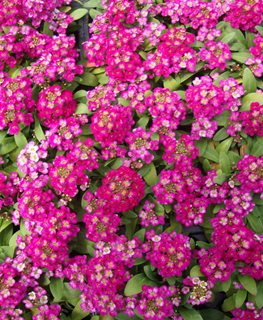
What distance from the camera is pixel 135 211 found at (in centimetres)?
341

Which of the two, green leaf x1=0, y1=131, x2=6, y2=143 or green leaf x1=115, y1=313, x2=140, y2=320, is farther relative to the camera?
green leaf x1=0, y1=131, x2=6, y2=143

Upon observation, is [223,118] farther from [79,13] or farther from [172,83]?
[79,13]

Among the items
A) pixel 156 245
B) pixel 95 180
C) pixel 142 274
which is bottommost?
pixel 142 274

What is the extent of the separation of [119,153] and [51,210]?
0.68 metres

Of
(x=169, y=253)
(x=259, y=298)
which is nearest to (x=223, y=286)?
(x=259, y=298)

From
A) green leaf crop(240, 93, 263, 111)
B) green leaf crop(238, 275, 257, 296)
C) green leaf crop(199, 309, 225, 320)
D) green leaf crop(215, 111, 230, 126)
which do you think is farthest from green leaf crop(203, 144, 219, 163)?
green leaf crop(199, 309, 225, 320)

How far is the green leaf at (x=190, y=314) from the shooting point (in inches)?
122

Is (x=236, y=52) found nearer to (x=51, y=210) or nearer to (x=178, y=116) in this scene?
(x=178, y=116)

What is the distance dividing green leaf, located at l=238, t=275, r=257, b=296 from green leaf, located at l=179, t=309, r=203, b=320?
0.39m

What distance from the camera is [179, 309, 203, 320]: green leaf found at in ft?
10.2

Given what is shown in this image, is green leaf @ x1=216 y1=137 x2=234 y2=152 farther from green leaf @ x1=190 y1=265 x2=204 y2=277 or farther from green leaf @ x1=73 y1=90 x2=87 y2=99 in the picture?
green leaf @ x1=73 y1=90 x2=87 y2=99

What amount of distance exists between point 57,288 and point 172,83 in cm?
188

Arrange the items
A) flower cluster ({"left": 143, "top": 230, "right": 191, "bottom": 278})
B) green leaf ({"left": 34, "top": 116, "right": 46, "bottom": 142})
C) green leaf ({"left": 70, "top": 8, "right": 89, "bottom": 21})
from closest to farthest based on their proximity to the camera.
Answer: flower cluster ({"left": 143, "top": 230, "right": 191, "bottom": 278})
green leaf ({"left": 34, "top": 116, "right": 46, "bottom": 142})
green leaf ({"left": 70, "top": 8, "right": 89, "bottom": 21})

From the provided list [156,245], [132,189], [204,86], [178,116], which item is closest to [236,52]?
[204,86]
